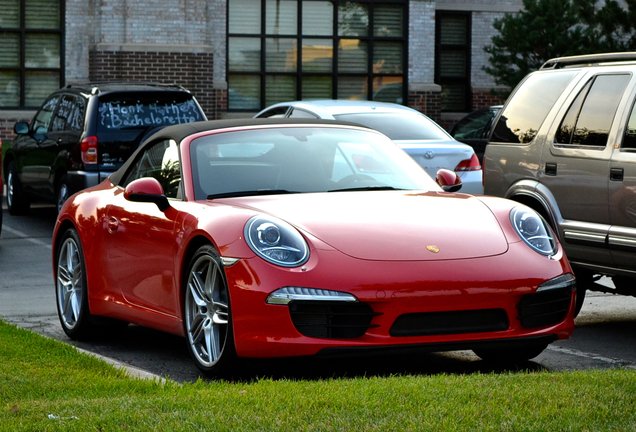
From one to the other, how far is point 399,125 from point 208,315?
23.6 ft

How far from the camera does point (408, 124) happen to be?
12.8m

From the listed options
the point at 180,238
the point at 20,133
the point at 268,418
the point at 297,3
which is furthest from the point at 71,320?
the point at 297,3

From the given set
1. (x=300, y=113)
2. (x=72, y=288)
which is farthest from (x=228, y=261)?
(x=300, y=113)

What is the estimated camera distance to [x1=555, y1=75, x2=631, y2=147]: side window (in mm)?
7582

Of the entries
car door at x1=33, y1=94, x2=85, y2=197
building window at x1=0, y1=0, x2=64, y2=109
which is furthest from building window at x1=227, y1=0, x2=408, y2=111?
car door at x1=33, y1=94, x2=85, y2=197

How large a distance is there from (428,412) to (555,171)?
3819 millimetres

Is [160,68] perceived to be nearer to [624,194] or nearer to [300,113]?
[300,113]

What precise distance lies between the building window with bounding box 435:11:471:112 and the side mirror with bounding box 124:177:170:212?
2183 centimetres

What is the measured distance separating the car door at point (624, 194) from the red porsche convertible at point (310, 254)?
1.10 m

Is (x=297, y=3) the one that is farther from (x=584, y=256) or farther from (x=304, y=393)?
(x=304, y=393)

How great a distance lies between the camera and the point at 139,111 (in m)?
13.4

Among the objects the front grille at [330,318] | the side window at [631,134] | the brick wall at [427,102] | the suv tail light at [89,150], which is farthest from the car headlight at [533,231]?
the brick wall at [427,102]

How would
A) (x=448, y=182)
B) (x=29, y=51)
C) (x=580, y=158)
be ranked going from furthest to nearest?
(x=29, y=51)
(x=580, y=158)
(x=448, y=182)

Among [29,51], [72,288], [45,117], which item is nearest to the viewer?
[72,288]
